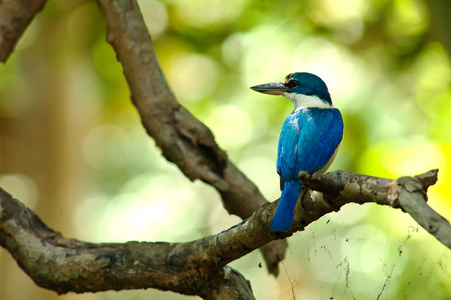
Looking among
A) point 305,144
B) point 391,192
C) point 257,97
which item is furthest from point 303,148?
point 257,97

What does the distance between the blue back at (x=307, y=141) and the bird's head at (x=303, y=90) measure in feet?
1.81

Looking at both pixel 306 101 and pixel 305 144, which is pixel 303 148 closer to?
pixel 305 144

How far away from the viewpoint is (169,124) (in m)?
4.37

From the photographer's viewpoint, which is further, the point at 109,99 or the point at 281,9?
the point at 109,99

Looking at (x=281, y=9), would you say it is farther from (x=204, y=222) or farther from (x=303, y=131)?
(x=204, y=222)

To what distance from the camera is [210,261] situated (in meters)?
3.17

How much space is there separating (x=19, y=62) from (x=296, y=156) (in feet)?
20.7

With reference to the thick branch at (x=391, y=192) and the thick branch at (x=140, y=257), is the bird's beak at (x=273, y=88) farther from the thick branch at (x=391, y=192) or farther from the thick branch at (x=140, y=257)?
the thick branch at (x=391, y=192)

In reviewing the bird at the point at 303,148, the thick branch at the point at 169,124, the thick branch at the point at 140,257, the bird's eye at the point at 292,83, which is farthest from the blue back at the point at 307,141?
the thick branch at the point at 169,124

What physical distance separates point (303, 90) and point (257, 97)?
14.1ft

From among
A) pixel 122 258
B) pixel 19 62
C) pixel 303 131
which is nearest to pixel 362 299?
pixel 303 131

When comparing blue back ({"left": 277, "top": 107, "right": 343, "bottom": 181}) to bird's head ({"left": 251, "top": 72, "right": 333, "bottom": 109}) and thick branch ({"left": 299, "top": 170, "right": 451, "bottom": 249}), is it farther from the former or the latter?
thick branch ({"left": 299, "top": 170, "right": 451, "bottom": 249})

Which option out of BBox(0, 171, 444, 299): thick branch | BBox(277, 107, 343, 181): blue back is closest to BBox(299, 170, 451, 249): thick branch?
BBox(0, 171, 444, 299): thick branch

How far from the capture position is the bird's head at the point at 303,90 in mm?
4516
